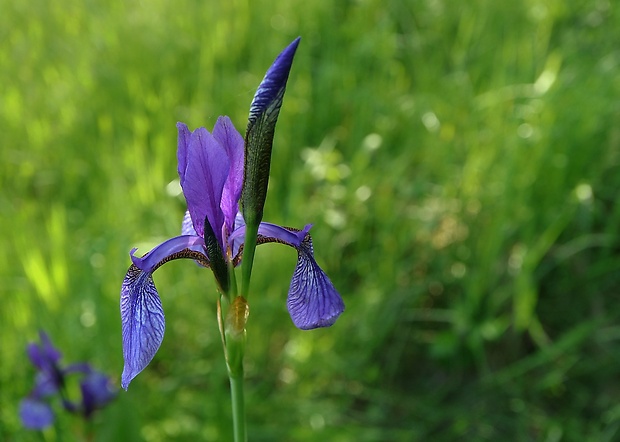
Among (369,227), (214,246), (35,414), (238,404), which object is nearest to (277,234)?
(214,246)

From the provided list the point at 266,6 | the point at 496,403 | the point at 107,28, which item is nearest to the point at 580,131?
the point at 496,403

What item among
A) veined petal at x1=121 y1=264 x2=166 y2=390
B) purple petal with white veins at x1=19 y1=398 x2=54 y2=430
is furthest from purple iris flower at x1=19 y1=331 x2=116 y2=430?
veined petal at x1=121 y1=264 x2=166 y2=390

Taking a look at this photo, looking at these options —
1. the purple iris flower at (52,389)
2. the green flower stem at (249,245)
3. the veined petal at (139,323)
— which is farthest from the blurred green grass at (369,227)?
the green flower stem at (249,245)

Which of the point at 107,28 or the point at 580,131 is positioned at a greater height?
the point at 107,28

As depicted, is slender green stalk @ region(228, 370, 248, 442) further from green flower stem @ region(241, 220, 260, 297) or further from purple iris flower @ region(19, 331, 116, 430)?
purple iris flower @ region(19, 331, 116, 430)

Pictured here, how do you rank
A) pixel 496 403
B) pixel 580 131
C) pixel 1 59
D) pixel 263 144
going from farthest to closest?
pixel 1 59 < pixel 580 131 < pixel 496 403 < pixel 263 144

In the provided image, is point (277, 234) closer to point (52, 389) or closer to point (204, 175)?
point (204, 175)

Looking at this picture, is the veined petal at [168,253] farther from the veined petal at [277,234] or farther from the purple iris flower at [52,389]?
the purple iris flower at [52,389]

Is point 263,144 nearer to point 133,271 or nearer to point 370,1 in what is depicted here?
point 133,271
